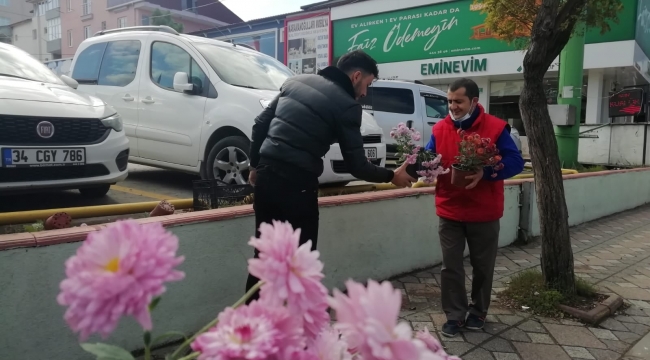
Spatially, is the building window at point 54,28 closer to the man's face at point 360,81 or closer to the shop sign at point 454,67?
the shop sign at point 454,67

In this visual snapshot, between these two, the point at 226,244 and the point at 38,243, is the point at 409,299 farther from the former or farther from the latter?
the point at 38,243

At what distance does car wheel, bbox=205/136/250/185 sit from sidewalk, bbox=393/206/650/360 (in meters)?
1.83

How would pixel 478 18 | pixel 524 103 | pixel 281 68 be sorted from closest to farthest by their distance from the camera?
pixel 524 103, pixel 281 68, pixel 478 18

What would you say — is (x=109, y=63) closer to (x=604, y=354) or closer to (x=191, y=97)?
(x=191, y=97)

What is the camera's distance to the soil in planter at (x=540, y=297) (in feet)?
13.7

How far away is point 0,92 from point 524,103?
4207mm

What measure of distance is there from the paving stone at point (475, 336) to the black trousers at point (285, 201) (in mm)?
1484

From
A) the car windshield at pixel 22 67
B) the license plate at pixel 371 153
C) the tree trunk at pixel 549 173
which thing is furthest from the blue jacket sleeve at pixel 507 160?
the car windshield at pixel 22 67

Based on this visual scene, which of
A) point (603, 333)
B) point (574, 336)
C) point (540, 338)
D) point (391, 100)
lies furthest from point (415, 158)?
point (391, 100)

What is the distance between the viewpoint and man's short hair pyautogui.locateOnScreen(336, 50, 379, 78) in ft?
9.55

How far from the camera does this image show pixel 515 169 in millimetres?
3467

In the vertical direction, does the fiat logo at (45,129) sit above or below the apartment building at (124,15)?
below

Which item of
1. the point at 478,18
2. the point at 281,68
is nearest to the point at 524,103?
the point at 281,68

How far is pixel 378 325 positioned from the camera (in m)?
0.72
